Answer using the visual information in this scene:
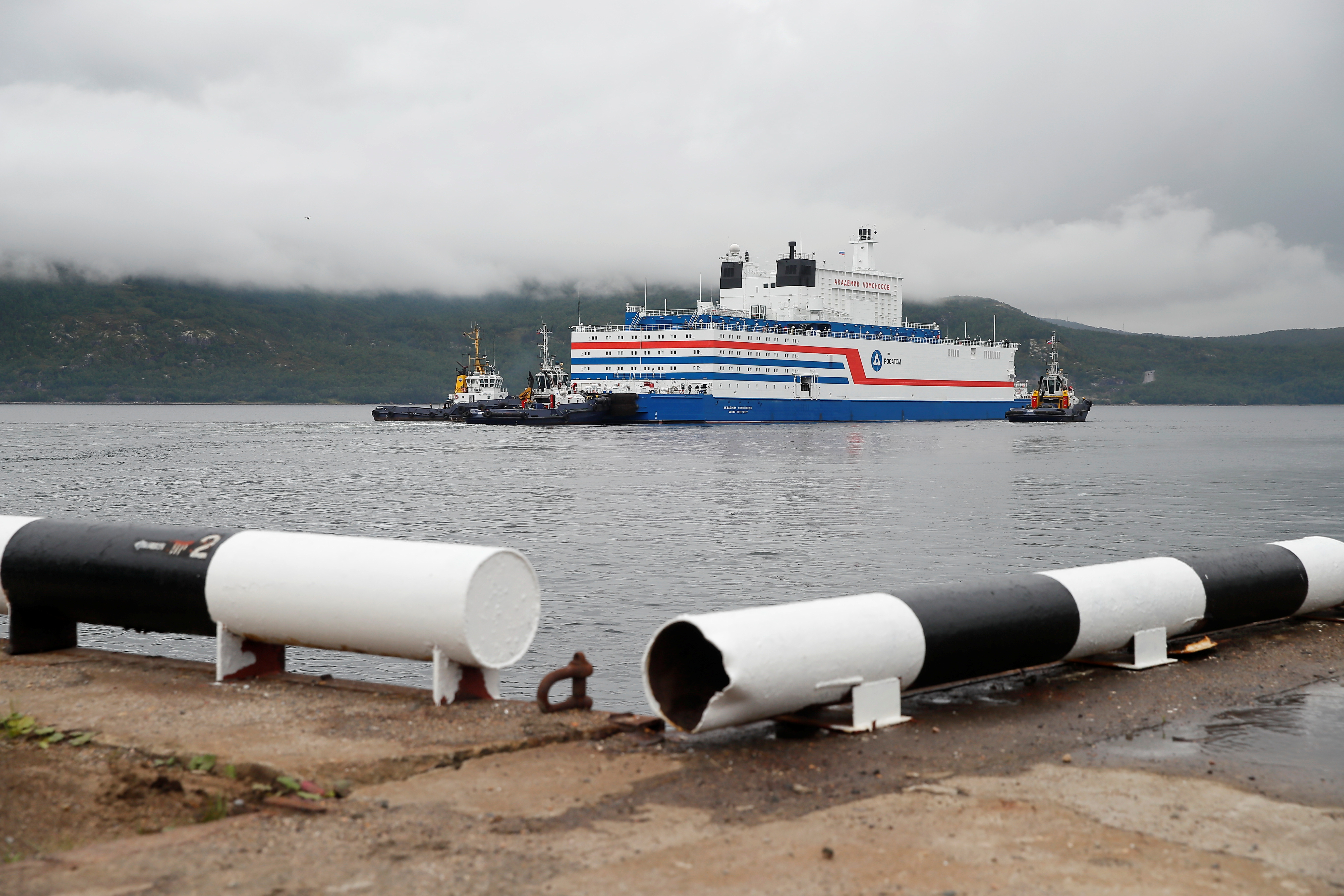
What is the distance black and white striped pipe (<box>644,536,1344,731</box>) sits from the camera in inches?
224

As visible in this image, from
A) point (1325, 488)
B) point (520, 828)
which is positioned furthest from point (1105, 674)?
point (1325, 488)

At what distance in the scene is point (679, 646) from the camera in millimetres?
6180

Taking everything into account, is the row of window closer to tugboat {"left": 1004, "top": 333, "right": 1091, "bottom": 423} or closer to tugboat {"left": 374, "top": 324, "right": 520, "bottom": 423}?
tugboat {"left": 374, "top": 324, "right": 520, "bottom": 423}

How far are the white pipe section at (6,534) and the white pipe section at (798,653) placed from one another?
4432mm

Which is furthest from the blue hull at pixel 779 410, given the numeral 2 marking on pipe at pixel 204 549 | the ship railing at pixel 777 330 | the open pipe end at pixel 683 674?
the open pipe end at pixel 683 674

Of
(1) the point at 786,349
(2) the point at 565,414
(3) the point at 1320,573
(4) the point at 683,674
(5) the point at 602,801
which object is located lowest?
(2) the point at 565,414

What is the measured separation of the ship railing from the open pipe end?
7303 cm

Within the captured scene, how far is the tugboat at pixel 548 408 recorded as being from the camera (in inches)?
2990

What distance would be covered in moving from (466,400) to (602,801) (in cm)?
8201

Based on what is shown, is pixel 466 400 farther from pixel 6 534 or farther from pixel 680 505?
pixel 6 534

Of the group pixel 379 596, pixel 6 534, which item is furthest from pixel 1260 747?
pixel 6 534

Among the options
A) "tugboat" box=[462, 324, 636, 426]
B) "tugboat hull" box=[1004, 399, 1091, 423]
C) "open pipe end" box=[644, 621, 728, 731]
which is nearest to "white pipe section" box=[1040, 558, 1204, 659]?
"open pipe end" box=[644, 621, 728, 731]

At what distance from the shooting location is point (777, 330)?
83.3 metres

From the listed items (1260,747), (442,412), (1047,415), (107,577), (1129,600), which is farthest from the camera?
(1047,415)
